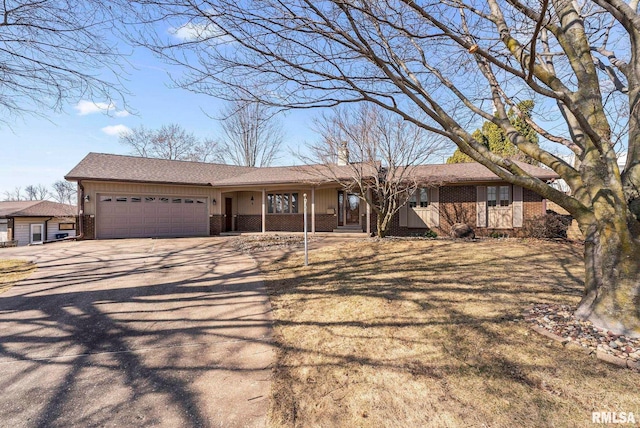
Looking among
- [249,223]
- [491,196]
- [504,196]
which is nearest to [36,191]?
[249,223]

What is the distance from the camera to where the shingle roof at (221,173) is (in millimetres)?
13039

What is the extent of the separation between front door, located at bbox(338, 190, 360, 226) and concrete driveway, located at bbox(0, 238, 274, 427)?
1031 centimetres

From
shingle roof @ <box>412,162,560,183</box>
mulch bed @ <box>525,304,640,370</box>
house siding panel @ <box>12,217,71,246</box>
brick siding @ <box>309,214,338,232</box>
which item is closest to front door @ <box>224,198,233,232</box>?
brick siding @ <box>309,214,338,232</box>

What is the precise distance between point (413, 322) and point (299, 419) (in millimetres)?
2066

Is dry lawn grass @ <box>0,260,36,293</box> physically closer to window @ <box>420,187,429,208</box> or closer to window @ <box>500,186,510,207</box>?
window @ <box>420,187,429,208</box>

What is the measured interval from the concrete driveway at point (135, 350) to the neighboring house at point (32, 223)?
71.6ft

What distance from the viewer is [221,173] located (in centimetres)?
1788

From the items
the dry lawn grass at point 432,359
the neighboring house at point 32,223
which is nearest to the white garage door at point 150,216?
the neighboring house at point 32,223

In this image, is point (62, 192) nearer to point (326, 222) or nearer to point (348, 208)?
point (326, 222)

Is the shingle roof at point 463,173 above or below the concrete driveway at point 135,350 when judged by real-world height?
above

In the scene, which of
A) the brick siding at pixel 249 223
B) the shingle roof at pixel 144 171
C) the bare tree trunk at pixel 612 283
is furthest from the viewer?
the brick siding at pixel 249 223

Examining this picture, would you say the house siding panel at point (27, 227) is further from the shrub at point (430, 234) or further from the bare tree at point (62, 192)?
the bare tree at point (62, 192)

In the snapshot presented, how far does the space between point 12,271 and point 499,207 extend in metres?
16.9

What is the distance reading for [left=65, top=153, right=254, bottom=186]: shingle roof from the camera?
13.6 meters
